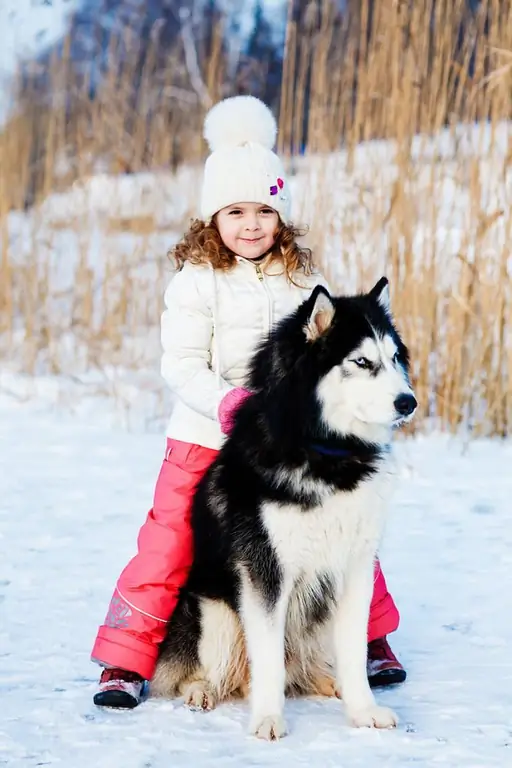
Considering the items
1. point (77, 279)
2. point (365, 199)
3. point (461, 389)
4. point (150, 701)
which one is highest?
point (365, 199)

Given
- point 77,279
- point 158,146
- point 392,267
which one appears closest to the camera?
point 392,267

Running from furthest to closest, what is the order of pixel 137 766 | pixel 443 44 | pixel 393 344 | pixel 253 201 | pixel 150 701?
A: pixel 443 44
pixel 253 201
pixel 150 701
pixel 393 344
pixel 137 766

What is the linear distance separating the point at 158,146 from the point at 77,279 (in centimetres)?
111

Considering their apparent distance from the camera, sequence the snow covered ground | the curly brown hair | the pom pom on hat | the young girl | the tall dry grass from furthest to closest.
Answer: the tall dry grass, the pom pom on hat, the curly brown hair, the young girl, the snow covered ground

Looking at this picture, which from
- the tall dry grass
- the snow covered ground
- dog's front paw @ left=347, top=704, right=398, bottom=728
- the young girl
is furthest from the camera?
the tall dry grass

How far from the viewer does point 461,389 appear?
17.3ft

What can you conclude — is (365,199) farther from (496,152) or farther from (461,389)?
(461,389)

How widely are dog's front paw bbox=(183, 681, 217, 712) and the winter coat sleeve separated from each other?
676 mm

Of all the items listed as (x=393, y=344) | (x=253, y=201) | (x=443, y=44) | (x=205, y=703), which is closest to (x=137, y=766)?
(x=205, y=703)

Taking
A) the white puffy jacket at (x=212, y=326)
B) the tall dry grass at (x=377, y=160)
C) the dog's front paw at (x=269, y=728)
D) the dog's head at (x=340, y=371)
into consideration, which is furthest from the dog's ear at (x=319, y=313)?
the tall dry grass at (x=377, y=160)

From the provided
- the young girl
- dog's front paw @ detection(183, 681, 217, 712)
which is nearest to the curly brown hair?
the young girl

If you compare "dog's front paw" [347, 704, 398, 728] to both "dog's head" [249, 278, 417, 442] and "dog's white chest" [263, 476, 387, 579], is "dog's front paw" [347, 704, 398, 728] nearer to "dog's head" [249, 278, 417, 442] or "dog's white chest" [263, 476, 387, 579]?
"dog's white chest" [263, 476, 387, 579]

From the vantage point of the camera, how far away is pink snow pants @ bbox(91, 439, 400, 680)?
2.40 meters

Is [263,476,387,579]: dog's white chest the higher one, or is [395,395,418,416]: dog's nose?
[395,395,418,416]: dog's nose
